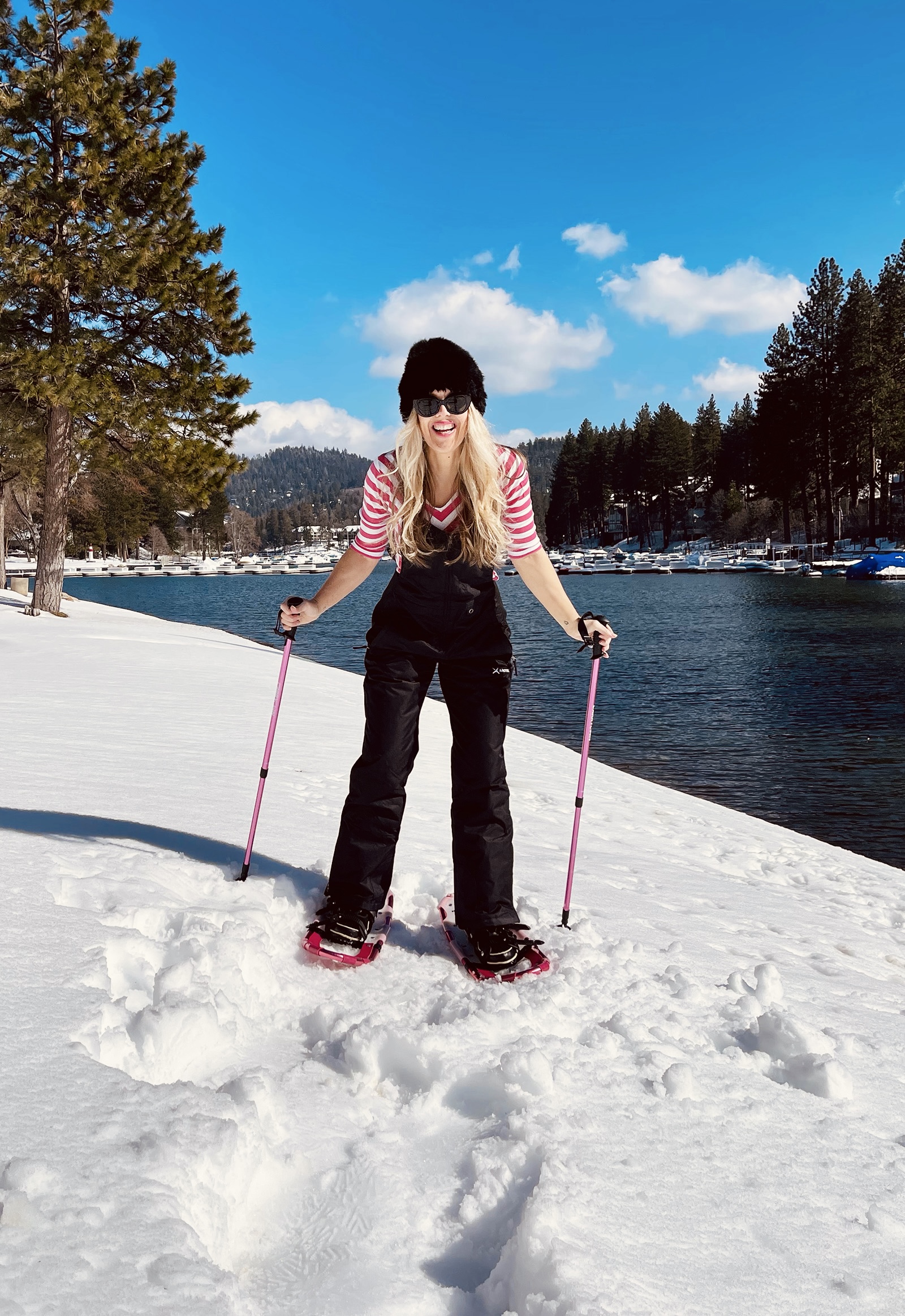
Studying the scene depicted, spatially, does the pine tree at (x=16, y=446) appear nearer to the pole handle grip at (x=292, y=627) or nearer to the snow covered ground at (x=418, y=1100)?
the snow covered ground at (x=418, y=1100)

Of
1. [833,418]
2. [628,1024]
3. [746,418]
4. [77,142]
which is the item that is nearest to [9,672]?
[628,1024]

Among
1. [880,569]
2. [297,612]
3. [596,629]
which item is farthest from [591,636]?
[880,569]

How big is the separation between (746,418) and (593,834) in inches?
4248

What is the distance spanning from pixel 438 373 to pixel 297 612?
3.88 ft

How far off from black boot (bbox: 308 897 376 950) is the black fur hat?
1993mm

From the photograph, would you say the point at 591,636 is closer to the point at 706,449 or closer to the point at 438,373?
the point at 438,373

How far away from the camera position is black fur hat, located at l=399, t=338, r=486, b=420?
3457 millimetres

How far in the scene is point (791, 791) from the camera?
437 inches

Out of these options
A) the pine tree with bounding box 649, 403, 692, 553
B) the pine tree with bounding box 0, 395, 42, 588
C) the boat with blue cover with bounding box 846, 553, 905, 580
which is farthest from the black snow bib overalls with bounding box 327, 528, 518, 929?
the pine tree with bounding box 649, 403, 692, 553

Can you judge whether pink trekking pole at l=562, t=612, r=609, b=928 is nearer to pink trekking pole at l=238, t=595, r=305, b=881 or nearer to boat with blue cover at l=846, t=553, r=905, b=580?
pink trekking pole at l=238, t=595, r=305, b=881

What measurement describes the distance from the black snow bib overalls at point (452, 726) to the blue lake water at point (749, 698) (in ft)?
3.01

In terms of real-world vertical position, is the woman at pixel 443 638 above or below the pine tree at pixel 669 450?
below

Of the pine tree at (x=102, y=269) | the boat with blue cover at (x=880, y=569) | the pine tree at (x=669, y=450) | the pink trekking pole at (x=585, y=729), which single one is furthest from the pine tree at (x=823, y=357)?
the pink trekking pole at (x=585, y=729)

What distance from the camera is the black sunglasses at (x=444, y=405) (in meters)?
3.41
